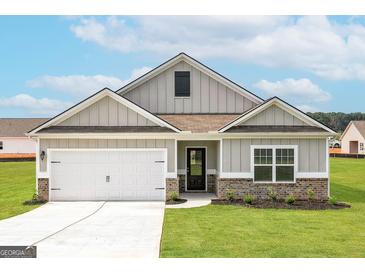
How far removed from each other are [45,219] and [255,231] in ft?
21.4

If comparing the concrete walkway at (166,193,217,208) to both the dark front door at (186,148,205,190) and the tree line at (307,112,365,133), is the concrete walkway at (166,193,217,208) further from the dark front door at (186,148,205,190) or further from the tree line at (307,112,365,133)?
the tree line at (307,112,365,133)

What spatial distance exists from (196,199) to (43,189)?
6209 mm

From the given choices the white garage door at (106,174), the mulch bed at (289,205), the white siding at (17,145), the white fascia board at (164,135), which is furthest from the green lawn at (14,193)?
the white siding at (17,145)

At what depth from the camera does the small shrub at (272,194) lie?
1711 centimetres

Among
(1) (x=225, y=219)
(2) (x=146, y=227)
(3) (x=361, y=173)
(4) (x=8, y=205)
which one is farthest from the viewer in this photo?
(3) (x=361, y=173)

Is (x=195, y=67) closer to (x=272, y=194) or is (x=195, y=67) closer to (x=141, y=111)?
(x=141, y=111)

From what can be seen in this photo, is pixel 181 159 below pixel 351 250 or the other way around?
the other way around

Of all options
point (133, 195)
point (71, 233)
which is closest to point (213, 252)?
point (71, 233)

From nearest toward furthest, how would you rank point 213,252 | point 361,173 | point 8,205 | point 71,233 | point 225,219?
point 213,252
point 71,233
point 225,219
point 8,205
point 361,173

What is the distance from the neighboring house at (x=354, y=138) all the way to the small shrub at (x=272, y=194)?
4522cm

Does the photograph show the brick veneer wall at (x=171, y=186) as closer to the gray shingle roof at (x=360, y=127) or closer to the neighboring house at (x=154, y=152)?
the neighboring house at (x=154, y=152)

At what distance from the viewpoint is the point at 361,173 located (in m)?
30.2

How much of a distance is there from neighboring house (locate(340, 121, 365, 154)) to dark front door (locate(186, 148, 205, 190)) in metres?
44.1
